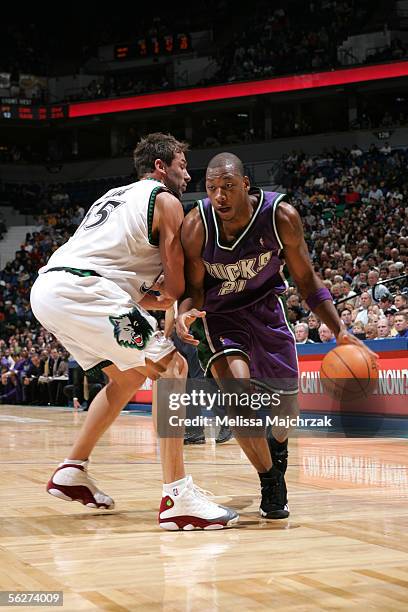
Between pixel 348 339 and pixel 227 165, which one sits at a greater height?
pixel 227 165

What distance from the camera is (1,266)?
1126 inches

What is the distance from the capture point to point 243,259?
4.23 m

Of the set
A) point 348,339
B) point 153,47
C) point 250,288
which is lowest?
point 348,339

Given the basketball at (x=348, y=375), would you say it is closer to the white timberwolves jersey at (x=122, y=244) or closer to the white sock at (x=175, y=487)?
the white timberwolves jersey at (x=122, y=244)

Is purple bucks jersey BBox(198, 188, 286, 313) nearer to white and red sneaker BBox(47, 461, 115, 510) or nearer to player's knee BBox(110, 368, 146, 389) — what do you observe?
player's knee BBox(110, 368, 146, 389)

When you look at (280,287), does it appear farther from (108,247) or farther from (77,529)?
(77,529)

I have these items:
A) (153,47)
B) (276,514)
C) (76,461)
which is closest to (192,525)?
(276,514)

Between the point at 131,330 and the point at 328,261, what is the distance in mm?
13234

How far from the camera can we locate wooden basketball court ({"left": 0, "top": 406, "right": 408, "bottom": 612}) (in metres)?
2.63

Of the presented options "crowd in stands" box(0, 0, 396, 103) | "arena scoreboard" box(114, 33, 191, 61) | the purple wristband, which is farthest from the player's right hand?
"arena scoreboard" box(114, 33, 191, 61)

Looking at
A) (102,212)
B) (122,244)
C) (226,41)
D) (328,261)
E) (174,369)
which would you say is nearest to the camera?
(174,369)

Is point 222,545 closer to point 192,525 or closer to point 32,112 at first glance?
point 192,525

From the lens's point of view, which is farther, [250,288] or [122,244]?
[250,288]

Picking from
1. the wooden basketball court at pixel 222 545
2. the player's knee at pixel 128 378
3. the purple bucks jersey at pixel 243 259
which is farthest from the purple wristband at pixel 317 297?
the wooden basketball court at pixel 222 545
